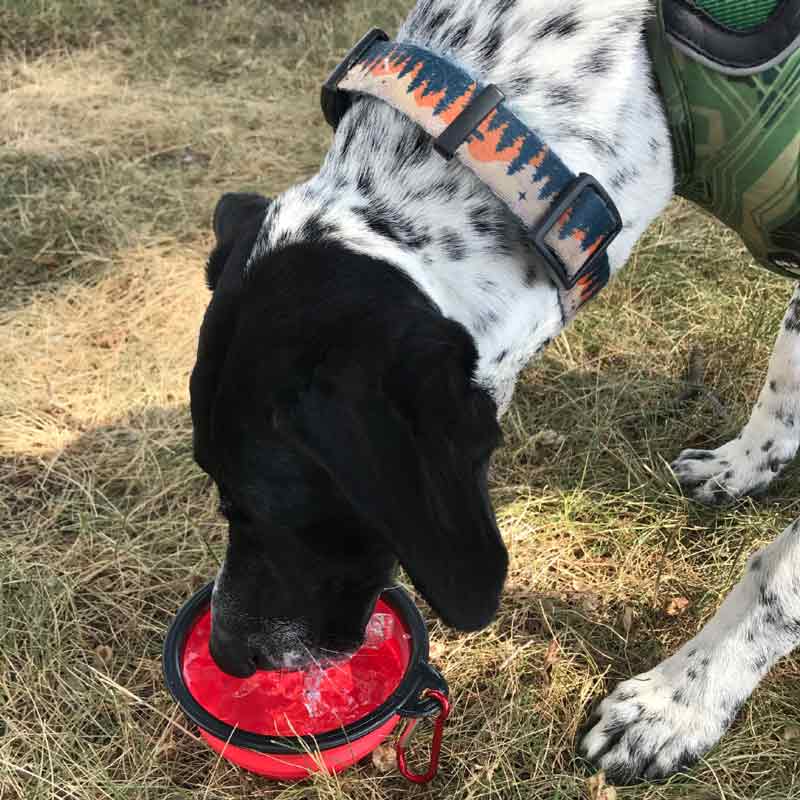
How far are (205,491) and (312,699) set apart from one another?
110 centimetres

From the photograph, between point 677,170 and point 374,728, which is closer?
point 677,170

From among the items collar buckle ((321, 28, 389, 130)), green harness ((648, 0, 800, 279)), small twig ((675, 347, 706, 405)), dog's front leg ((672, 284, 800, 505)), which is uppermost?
green harness ((648, 0, 800, 279))

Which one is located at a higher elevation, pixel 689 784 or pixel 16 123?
pixel 689 784

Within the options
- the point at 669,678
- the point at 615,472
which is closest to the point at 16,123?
the point at 615,472

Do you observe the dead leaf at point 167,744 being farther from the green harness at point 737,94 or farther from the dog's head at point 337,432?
the green harness at point 737,94

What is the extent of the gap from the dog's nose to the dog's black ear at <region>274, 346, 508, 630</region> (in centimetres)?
72

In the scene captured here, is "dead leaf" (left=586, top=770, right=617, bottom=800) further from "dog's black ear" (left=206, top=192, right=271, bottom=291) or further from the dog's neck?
"dog's black ear" (left=206, top=192, right=271, bottom=291)

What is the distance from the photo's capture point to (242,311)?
6.07 ft

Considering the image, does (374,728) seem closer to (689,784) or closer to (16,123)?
(689,784)

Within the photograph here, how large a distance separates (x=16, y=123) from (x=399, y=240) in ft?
15.4

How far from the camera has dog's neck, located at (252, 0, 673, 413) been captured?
1.95 meters

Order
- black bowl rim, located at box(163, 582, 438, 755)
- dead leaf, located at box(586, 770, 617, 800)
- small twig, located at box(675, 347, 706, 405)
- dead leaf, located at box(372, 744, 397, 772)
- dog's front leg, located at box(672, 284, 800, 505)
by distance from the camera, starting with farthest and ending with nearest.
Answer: small twig, located at box(675, 347, 706, 405)
dog's front leg, located at box(672, 284, 800, 505)
dead leaf, located at box(372, 744, 397, 772)
dead leaf, located at box(586, 770, 617, 800)
black bowl rim, located at box(163, 582, 438, 755)

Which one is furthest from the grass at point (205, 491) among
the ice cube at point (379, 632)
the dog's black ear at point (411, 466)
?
the dog's black ear at point (411, 466)

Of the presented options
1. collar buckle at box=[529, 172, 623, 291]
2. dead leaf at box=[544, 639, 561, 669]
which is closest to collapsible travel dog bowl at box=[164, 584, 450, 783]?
dead leaf at box=[544, 639, 561, 669]
